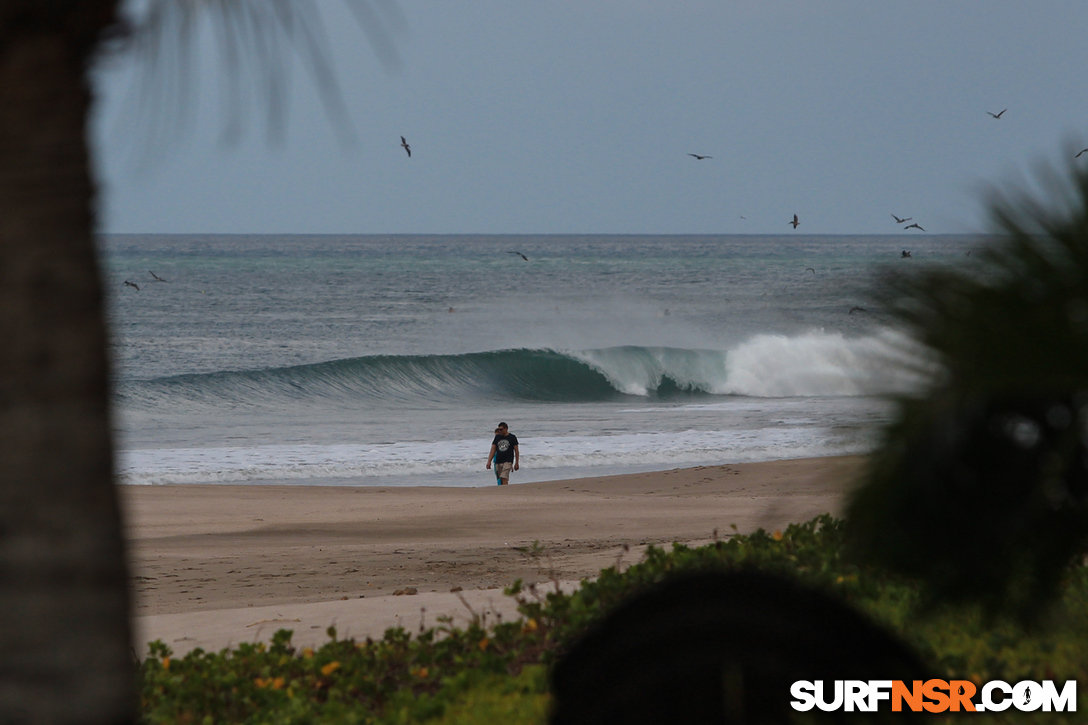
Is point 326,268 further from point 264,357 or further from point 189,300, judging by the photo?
point 264,357

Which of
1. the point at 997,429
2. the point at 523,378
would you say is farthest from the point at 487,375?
the point at 997,429

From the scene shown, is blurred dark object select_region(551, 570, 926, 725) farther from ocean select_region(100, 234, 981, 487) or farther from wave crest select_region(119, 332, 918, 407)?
wave crest select_region(119, 332, 918, 407)

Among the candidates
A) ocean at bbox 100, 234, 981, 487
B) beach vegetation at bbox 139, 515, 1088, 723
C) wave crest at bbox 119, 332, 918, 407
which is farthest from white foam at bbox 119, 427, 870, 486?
beach vegetation at bbox 139, 515, 1088, 723

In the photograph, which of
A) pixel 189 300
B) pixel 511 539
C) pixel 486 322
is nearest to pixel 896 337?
pixel 511 539

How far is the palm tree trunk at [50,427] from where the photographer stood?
1.98 metres

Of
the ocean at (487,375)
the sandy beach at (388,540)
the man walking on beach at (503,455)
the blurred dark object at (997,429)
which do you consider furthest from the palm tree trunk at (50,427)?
the man walking on beach at (503,455)

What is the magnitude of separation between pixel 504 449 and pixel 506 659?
11.8 meters

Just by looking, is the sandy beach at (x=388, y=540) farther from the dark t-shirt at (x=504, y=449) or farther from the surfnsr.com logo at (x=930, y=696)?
the surfnsr.com logo at (x=930, y=696)

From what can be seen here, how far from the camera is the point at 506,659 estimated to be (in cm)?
465

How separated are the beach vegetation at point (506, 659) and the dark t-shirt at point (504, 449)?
10.4 meters

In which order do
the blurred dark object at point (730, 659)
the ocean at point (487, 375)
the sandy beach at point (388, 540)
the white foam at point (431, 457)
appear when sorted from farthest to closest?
the white foam at point (431, 457), the sandy beach at point (388, 540), the ocean at point (487, 375), the blurred dark object at point (730, 659)

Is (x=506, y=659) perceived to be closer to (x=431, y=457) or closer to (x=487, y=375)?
(x=431, y=457)

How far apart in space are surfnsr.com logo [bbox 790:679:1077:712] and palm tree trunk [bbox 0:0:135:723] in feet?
5.06

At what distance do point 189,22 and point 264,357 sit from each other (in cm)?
3439
